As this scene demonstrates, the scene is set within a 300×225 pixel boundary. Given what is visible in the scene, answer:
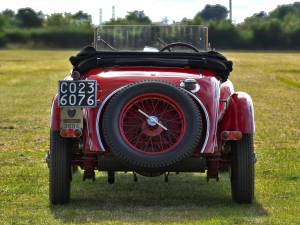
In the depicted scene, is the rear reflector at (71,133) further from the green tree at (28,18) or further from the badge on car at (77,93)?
the green tree at (28,18)

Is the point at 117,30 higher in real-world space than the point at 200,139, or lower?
higher

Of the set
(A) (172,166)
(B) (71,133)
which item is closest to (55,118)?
(B) (71,133)

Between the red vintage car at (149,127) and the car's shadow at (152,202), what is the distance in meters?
0.28

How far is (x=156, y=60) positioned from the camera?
8461mm

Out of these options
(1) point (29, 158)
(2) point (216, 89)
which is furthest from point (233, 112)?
(1) point (29, 158)

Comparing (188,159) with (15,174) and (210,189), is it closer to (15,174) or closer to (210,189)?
(210,189)

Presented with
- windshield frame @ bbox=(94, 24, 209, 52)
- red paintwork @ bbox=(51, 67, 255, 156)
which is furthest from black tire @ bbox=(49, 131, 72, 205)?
windshield frame @ bbox=(94, 24, 209, 52)

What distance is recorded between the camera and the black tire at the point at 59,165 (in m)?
7.66

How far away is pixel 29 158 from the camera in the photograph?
1123 centimetres

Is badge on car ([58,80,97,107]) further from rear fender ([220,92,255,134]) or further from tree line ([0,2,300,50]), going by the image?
tree line ([0,2,300,50])

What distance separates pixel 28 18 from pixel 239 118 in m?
123

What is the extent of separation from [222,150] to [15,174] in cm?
291

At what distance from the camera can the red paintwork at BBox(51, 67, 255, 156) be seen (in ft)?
24.9

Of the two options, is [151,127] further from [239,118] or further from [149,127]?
[239,118]
